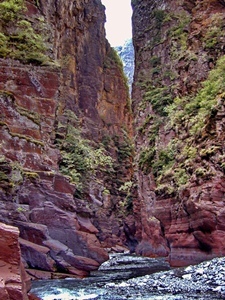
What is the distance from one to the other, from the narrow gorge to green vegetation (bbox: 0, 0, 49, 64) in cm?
6

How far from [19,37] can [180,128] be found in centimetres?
1191

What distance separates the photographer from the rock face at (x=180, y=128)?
19.5 metres

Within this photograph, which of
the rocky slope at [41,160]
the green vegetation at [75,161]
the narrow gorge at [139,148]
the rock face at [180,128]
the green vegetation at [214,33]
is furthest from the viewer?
the green vegetation at [214,33]

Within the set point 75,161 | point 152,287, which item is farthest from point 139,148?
point 152,287

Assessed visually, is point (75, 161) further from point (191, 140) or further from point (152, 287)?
point (152, 287)

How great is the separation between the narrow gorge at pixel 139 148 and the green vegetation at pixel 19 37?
0.21 feet

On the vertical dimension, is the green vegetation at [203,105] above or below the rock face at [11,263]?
above

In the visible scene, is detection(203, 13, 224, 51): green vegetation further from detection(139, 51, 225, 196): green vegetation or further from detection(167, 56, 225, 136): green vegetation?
detection(167, 56, 225, 136): green vegetation

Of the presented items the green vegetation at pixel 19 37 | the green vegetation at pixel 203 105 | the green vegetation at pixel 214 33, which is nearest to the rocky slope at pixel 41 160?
the green vegetation at pixel 19 37

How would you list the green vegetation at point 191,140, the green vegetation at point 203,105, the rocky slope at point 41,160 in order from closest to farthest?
the rocky slope at point 41,160
the green vegetation at point 191,140
the green vegetation at point 203,105

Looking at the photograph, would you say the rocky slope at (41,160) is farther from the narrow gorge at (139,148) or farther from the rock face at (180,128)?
the rock face at (180,128)

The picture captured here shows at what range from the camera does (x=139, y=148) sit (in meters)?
39.1

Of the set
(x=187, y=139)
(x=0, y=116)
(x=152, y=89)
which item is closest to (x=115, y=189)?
(x=152, y=89)

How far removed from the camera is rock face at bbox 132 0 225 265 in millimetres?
19484
